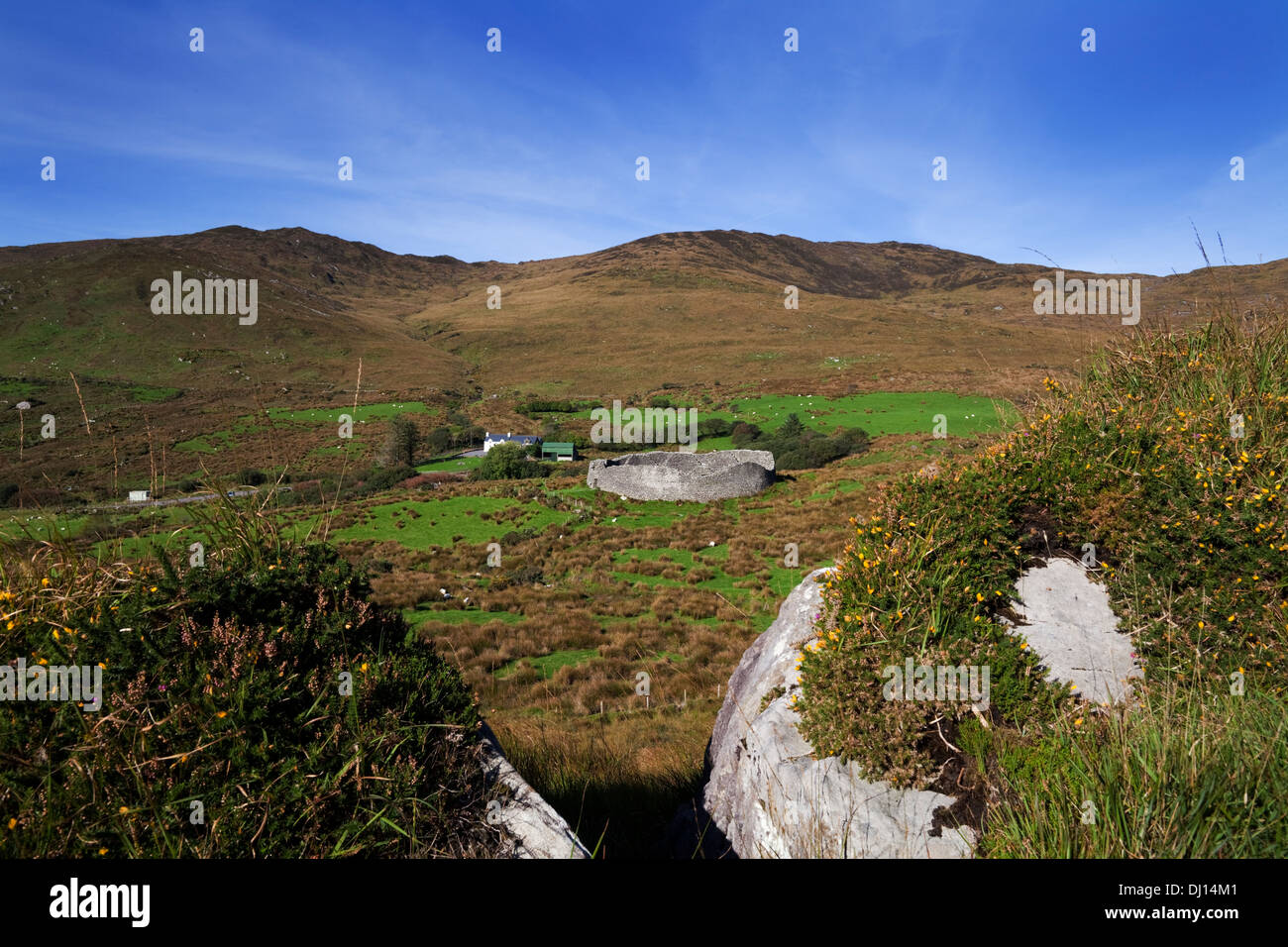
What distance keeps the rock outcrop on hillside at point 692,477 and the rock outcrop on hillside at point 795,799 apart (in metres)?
31.3

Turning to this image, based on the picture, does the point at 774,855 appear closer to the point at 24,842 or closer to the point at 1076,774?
the point at 1076,774

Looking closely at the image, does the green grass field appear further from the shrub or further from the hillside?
the hillside

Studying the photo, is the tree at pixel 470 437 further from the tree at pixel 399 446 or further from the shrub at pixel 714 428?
the shrub at pixel 714 428

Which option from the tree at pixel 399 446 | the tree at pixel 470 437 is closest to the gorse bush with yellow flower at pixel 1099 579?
the tree at pixel 399 446

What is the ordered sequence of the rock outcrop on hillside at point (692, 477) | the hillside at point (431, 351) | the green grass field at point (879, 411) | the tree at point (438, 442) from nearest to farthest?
the rock outcrop on hillside at point (692, 477) → the green grass field at point (879, 411) → the tree at point (438, 442) → the hillside at point (431, 351)

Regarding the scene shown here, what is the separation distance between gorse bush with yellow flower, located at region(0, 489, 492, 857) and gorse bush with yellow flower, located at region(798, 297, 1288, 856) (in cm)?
242

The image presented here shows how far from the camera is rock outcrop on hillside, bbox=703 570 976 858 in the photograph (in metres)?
3.40

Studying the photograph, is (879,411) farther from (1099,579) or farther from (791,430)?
(1099,579)

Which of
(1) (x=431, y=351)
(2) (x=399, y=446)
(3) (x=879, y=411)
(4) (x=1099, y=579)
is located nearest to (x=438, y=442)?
(2) (x=399, y=446)

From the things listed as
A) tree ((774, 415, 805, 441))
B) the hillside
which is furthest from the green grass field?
the hillside

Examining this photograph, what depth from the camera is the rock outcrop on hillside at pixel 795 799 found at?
340 cm
